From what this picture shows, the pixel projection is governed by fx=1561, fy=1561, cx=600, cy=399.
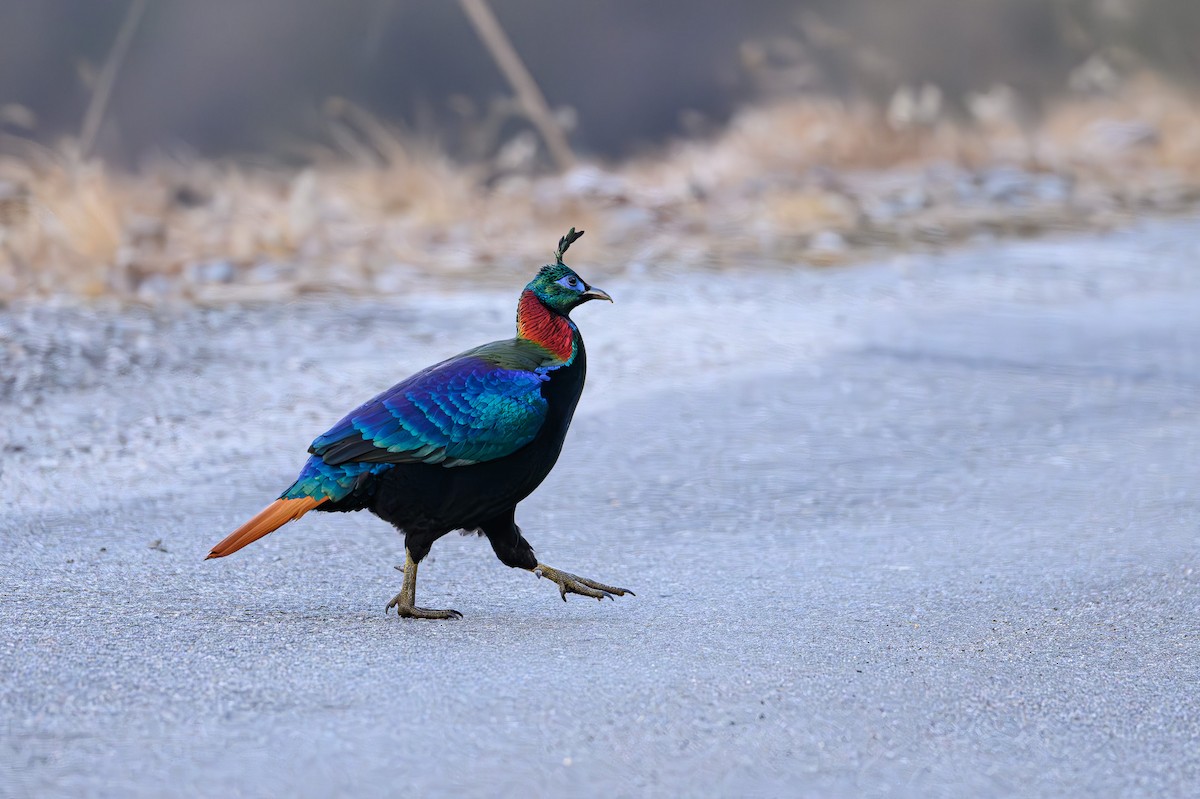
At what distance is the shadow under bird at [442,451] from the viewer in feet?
12.3

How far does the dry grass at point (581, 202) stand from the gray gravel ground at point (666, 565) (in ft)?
2.86

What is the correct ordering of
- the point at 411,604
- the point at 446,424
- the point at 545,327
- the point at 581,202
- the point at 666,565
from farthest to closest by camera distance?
the point at 581,202
the point at 666,565
the point at 545,327
the point at 411,604
the point at 446,424

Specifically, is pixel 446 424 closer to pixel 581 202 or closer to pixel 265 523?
pixel 265 523

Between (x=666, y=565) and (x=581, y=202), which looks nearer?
(x=666, y=565)

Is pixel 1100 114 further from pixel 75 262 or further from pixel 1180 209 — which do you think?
pixel 75 262

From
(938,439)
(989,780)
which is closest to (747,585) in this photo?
(989,780)

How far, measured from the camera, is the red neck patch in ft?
13.1

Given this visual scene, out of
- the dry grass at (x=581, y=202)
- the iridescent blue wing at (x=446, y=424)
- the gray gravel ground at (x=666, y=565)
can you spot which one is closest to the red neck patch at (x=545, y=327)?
the iridescent blue wing at (x=446, y=424)

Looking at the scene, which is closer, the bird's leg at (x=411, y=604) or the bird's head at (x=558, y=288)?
the bird's leg at (x=411, y=604)

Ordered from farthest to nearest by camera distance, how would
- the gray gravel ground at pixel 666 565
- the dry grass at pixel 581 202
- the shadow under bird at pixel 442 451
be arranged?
the dry grass at pixel 581 202
the shadow under bird at pixel 442 451
the gray gravel ground at pixel 666 565

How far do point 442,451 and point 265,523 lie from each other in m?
0.45

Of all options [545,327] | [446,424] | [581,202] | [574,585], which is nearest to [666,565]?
[574,585]

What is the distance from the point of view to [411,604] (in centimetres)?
387

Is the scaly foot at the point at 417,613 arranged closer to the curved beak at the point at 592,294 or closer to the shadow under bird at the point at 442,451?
the shadow under bird at the point at 442,451
